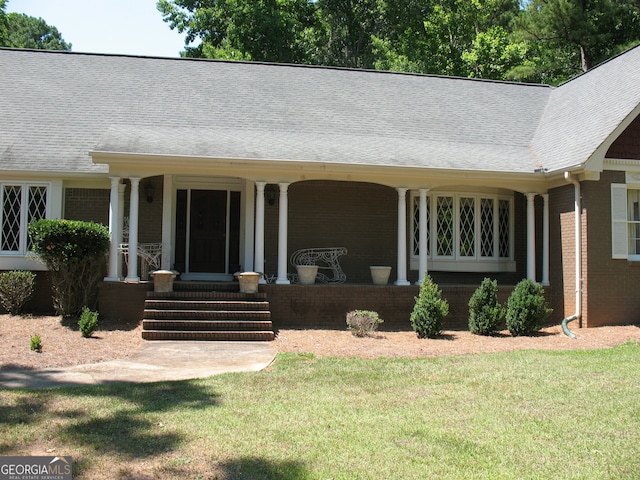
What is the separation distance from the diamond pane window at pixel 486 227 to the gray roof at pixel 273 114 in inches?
48.1

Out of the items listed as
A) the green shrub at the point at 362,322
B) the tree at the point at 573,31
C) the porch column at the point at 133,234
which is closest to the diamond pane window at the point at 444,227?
the green shrub at the point at 362,322

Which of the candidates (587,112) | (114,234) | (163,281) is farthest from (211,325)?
(587,112)

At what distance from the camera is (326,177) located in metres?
12.4

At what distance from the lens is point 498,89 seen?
17.8 meters

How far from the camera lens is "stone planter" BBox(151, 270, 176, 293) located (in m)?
11.3

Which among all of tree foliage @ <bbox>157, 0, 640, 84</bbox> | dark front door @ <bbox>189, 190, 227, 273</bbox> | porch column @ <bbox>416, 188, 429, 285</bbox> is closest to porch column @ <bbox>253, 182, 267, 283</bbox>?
dark front door @ <bbox>189, 190, 227, 273</bbox>

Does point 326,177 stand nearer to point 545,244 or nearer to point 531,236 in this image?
point 531,236

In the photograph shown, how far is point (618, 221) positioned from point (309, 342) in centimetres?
666

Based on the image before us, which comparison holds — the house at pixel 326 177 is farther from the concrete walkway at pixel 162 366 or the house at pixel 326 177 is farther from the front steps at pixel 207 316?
the concrete walkway at pixel 162 366

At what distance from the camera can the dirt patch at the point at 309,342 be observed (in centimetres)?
893

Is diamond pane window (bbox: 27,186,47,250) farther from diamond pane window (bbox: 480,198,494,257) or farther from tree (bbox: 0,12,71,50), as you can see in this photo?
tree (bbox: 0,12,71,50)

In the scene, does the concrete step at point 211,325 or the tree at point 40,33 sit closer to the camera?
the concrete step at point 211,325

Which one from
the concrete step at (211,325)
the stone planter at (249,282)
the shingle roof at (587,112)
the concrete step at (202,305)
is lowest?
the concrete step at (211,325)

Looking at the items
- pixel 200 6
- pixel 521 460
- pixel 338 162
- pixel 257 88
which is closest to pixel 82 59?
pixel 257 88
